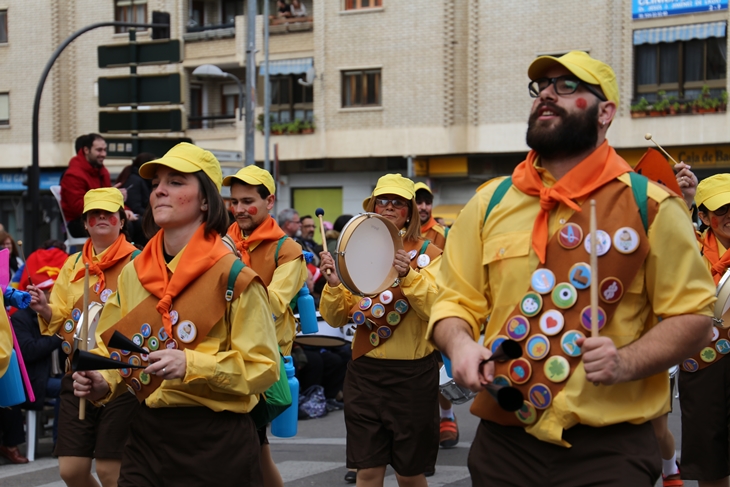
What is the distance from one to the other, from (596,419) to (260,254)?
4.15 meters

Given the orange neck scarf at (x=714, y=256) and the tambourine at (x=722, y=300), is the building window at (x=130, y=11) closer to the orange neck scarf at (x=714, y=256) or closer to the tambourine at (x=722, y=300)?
the orange neck scarf at (x=714, y=256)

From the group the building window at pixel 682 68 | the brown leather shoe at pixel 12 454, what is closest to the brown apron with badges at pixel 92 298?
the brown leather shoe at pixel 12 454

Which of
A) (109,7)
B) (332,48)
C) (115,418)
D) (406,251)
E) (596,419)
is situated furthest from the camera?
(109,7)

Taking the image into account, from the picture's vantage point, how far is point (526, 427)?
336cm

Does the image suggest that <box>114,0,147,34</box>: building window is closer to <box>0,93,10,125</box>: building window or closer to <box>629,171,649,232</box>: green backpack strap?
<box>0,93,10,125</box>: building window

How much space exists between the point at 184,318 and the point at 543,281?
160 cm

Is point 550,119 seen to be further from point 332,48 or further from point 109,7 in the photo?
point 109,7

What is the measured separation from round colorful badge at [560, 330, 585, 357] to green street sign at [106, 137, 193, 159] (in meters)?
10.4

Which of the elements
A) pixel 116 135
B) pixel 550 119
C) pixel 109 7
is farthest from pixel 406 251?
pixel 109 7

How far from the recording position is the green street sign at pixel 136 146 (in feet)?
43.7

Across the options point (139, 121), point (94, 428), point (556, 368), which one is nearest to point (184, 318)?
point (556, 368)

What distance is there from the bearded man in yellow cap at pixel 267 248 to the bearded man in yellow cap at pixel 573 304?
3.15 m

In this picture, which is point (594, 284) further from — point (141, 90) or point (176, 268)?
point (141, 90)

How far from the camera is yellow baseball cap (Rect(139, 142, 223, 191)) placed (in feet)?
14.4
